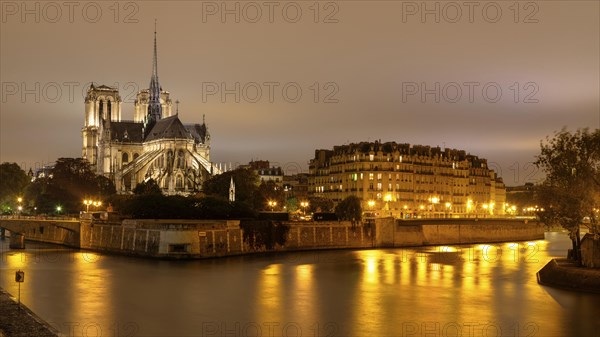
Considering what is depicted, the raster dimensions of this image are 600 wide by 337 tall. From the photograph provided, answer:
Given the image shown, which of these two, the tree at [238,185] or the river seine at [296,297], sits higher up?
the tree at [238,185]

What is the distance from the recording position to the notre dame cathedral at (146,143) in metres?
109

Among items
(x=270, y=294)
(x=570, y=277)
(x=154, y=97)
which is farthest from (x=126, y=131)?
(x=570, y=277)

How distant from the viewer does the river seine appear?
2916 cm

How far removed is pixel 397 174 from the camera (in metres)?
99.3

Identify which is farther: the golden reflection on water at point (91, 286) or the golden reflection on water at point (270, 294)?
the golden reflection on water at point (91, 286)

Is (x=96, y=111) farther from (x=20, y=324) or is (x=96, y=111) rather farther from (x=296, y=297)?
(x=20, y=324)

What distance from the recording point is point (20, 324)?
24.9m

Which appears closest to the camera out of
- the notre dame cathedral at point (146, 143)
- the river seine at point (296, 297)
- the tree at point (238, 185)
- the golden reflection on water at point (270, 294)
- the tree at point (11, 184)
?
the river seine at point (296, 297)

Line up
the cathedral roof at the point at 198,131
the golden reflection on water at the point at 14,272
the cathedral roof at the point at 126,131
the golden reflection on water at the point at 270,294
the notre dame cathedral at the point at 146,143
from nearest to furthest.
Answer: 1. the golden reflection on water at the point at 270,294
2. the golden reflection on water at the point at 14,272
3. the notre dame cathedral at the point at 146,143
4. the cathedral roof at the point at 126,131
5. the cathedral roof at the point at 198,131

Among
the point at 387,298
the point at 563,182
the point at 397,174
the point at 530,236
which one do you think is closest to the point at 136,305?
the point at 387,298

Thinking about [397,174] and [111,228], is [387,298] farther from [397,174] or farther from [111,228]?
Answer: [397,174]

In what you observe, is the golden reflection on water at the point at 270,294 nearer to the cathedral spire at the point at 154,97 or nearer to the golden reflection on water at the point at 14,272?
the golden reflection on water at the point at 14,272

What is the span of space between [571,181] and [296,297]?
14923 mm


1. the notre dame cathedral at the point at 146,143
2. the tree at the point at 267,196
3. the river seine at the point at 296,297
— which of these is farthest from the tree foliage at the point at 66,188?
the river seine at the point at 296,297
